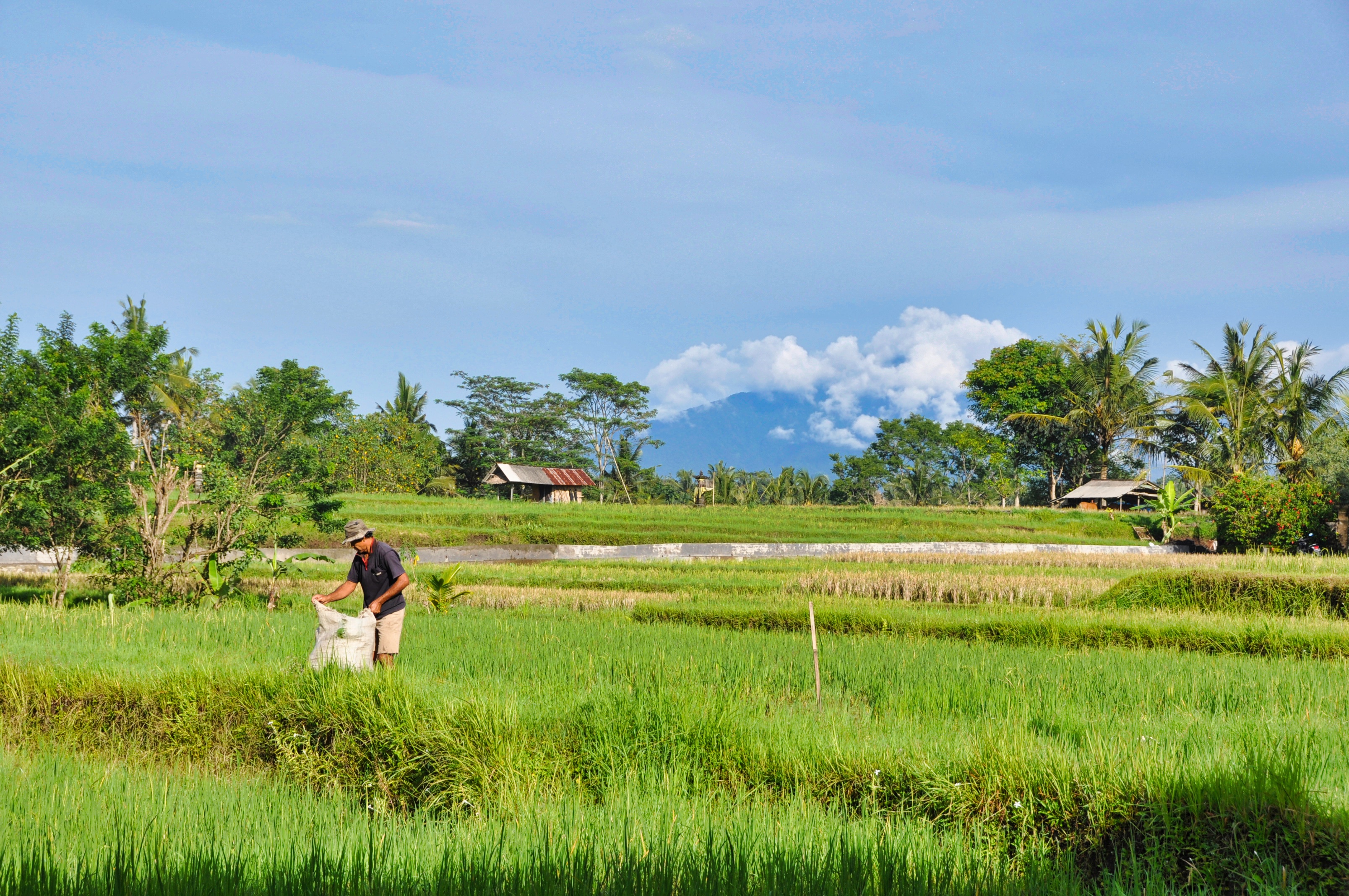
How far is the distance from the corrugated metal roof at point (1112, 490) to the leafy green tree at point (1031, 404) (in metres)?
3.74

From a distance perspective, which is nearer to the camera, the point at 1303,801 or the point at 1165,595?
the point at 1303,801

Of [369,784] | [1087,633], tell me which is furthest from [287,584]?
[1087,633]

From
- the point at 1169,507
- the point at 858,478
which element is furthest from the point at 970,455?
the point at 1169,507

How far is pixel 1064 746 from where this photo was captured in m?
4.56

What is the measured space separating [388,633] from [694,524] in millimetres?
26165

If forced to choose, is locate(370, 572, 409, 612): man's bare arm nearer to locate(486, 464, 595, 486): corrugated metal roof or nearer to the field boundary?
the field boundary

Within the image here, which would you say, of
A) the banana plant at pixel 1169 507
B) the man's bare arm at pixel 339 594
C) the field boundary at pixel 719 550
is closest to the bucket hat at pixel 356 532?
the man's bare arm at pixel 339 594

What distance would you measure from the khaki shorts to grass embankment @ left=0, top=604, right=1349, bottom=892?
0.38m

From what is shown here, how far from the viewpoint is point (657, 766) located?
4.83 metres

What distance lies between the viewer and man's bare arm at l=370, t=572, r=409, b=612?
22.2 ft

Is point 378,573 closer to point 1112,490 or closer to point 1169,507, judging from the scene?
point 1169,507

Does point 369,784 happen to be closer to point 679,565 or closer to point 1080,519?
point 679,565

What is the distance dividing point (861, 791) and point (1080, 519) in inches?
1384

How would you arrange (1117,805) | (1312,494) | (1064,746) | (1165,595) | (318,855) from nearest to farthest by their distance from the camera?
(318,855), (1117,805), (1064,746), (1165,595), (1312,494)
